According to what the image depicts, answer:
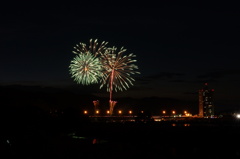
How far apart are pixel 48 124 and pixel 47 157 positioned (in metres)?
34.8

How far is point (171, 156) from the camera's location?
1053 inches

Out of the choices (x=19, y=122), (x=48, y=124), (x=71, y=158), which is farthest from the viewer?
(x=48, y=124)

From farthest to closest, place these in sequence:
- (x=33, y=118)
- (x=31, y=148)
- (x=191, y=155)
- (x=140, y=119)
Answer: (x=140, y=119), (x=33, y=118), (x=31, y=148), (x=191, y=155)

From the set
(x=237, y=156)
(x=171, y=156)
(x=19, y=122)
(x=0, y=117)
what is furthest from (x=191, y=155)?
(x=0, y=117)

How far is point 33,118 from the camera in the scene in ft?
181

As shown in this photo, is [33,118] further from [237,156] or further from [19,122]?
[237,156]

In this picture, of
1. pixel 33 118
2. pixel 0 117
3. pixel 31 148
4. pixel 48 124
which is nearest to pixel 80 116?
pixel 48 124

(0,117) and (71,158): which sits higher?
(0,117)

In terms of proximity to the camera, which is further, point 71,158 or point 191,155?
point 191,155

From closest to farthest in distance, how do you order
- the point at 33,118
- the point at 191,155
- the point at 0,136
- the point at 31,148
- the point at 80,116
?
the point at 191,155
the point at 31,148
the point at 0,136
the point at 33,118
the point at 80,116

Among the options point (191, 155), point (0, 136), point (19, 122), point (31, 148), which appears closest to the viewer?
point (191, 155)

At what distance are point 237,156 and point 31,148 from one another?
18368mm

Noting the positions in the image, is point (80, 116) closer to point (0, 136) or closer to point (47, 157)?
point (0, 136)

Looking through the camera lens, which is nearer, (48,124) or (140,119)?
(48,124)
